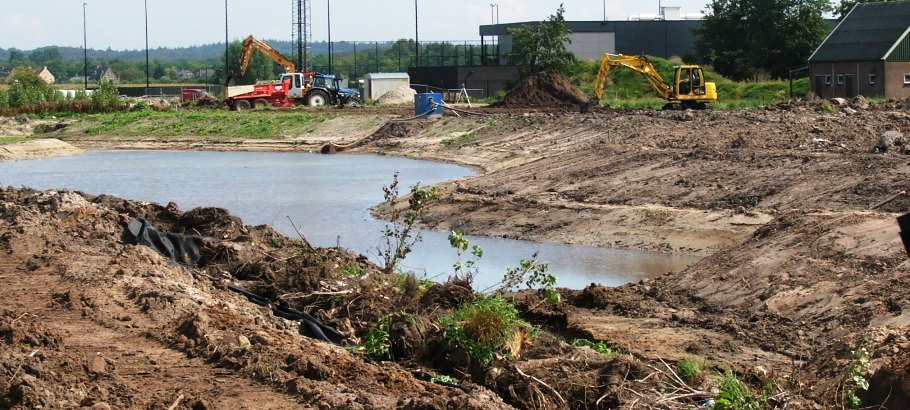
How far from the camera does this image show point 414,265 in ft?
59.4

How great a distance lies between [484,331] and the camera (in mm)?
Result: 10125

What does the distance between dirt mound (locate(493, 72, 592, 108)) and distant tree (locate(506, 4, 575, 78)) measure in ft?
36.2

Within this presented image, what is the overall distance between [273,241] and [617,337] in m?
5.61

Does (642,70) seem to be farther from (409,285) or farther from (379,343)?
(379,343)

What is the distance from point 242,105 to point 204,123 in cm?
641

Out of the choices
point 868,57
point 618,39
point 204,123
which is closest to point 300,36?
point 618,39

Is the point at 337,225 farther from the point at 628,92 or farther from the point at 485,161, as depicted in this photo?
the point at 628,92

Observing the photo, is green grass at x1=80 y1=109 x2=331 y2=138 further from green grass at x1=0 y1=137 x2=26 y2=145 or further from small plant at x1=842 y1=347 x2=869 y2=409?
small plant at x1=842 y1=347 x2=869 y2=409

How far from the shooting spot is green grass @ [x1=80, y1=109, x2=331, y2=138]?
50.1 m

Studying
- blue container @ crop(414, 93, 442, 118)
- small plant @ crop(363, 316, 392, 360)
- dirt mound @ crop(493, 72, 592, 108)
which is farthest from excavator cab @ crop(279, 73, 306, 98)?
small plant @ crop(363, 316, 392, 360)

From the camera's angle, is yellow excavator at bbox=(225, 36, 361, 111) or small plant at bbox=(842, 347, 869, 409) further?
yellow excavator at bbox=(225, 36, 361, 111)

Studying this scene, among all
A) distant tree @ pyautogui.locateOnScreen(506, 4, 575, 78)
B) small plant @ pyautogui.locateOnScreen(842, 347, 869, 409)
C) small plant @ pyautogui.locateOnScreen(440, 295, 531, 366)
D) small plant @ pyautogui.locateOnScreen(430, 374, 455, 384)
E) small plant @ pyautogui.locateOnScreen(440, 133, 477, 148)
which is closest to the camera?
small plant @ pyautogui.locateOnScreen(842, 347, 869, 409)

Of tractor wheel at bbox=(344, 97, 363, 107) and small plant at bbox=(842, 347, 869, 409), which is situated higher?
tractor wheel at bbox=(344, 97, 363, 107)

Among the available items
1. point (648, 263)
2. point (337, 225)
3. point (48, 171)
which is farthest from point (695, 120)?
point (48, 171)
